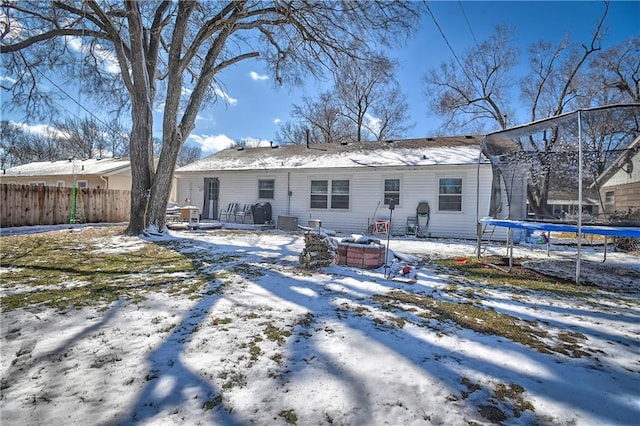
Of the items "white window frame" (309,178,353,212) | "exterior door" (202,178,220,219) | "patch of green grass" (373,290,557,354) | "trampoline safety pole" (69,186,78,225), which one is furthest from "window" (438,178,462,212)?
"trampoline safety pole" (69,186,78,225)

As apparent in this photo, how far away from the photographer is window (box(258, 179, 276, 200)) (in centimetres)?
1401

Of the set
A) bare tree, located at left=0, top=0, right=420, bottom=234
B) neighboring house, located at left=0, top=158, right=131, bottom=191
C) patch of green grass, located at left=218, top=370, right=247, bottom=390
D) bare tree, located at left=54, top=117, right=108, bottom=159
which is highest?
bare tree, located at left=54, top=117, right=108, bottom=159

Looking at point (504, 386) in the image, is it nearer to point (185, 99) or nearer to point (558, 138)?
point (558, 138)

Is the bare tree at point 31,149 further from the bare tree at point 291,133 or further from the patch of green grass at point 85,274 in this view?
the patch of green grass at point 85,274

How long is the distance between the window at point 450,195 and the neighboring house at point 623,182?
4175 millimetres

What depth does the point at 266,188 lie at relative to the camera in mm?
14117

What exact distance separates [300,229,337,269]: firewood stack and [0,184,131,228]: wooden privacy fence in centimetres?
1197

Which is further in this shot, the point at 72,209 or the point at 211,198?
the point at 211,198

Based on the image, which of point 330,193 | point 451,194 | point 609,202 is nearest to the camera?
point 609,202

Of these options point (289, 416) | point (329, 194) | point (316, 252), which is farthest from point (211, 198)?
point (289, 416)

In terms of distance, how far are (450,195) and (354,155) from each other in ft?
14.6

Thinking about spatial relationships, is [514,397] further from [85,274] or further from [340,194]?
[340,194]

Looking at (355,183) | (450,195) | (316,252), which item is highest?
(355,183)

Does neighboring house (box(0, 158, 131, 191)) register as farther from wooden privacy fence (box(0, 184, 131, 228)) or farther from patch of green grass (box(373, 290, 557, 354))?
patch of green grass (box(373, 290, 557, 354))
